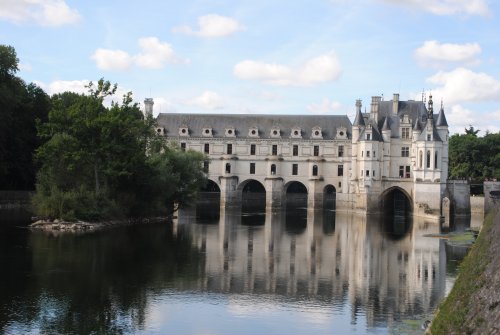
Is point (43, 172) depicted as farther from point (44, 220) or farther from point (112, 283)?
point (112, 283)

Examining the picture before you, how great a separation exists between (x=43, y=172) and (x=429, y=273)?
1045 inches

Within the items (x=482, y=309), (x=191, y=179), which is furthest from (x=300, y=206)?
(x=482, y=309)

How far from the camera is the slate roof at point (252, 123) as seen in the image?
72375mm

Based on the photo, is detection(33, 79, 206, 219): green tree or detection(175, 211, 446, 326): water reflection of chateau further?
detection(33, 79, 206, 219): green tree

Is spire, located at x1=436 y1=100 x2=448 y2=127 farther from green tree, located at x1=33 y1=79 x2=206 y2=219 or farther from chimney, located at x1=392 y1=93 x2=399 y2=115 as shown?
green tree, located at x1=33 y1=79 x2=206 y2=219

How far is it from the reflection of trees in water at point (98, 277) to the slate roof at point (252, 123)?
36.6m

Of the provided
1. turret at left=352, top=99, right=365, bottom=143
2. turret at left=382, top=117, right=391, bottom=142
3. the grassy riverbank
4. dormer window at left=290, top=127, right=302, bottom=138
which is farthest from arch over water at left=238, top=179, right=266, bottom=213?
the grassy riverbank

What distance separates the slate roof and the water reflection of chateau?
26.0 metres

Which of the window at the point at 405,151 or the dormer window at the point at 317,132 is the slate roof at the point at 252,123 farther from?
the window at the point at 405,151

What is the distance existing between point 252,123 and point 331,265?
1799 inches

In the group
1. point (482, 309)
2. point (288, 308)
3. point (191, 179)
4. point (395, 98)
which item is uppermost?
point (395, 98)

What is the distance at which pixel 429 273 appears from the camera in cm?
2719

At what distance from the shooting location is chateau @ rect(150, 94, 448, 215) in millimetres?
60844

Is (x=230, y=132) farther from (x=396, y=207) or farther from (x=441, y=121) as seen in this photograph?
(x=441, y=121)
